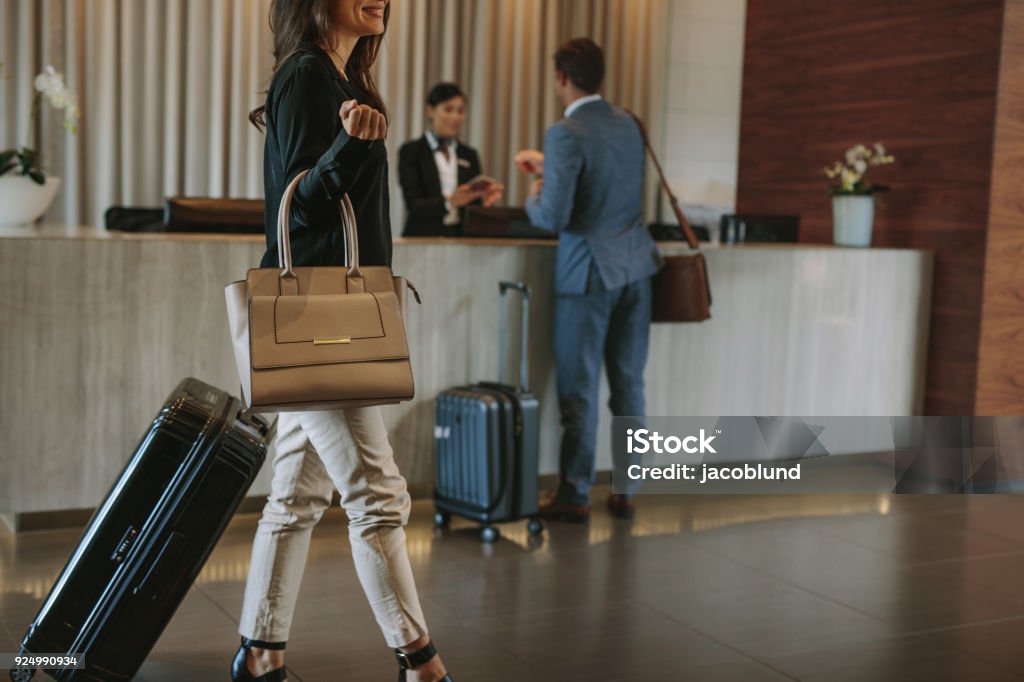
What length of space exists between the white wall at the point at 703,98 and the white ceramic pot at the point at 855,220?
355 cm

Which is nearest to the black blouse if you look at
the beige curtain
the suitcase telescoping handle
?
the suitcase telescoping handle

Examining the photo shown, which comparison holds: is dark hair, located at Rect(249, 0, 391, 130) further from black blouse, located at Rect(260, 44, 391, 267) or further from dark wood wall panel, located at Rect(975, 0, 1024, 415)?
dark wood wall panel, located at Rect(975, 0, 1024, 415)

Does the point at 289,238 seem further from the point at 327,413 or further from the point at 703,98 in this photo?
the point at 703,98

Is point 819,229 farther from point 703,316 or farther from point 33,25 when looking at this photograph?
point 33,25

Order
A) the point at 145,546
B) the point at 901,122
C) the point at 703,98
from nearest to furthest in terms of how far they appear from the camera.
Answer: the point at 145,546 < the point at 901,122 < the point at 703,98

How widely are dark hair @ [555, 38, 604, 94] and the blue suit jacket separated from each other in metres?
0.08

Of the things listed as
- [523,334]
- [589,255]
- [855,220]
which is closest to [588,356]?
[523,334]

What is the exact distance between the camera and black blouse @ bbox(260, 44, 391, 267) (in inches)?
83.8

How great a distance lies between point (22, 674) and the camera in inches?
98.7

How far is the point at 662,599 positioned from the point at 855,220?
2558 mm

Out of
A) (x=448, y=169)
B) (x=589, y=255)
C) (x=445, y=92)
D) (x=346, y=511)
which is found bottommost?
(x=346, y=511)

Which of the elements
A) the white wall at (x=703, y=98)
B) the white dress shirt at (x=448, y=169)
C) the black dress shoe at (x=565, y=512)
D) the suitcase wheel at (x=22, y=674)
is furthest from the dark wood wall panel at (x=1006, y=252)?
the suitcase wheel at (x=22, y=674)

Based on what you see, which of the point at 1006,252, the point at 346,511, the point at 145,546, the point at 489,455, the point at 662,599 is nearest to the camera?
the point at 346,511

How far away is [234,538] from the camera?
3.89m
